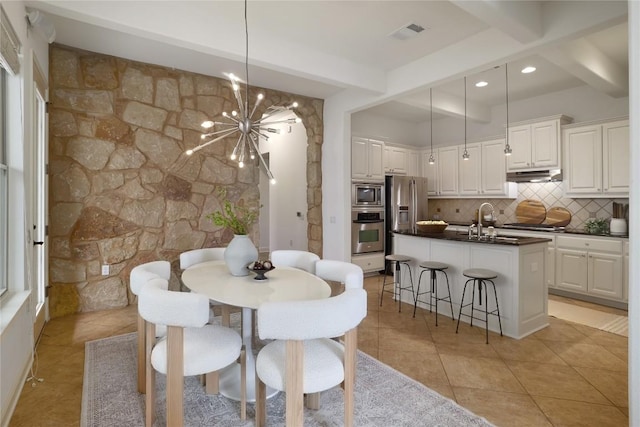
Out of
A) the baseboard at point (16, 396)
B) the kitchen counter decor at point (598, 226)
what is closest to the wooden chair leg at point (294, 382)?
the baseboard at point (16, 396)

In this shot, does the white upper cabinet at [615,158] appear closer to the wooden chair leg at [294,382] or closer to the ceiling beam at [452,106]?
the ceiling beam at [452,106]

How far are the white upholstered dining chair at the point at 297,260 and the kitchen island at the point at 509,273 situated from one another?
1729 millimetres

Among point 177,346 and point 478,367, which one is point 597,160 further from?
point 177,346

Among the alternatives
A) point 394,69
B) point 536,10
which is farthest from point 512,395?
point 394,69

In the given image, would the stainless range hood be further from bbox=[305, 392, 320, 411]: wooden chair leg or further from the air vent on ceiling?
bbox=[305, 392, 320, 411]: wooden chair leg

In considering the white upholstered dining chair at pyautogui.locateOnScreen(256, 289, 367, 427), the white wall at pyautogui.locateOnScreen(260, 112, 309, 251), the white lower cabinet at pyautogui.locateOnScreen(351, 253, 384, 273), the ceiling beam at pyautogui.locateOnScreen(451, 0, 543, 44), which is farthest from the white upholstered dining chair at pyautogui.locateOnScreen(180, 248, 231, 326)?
the ceiling beam at pyautogui.locateOnScreen(451, 0, 543, 44)

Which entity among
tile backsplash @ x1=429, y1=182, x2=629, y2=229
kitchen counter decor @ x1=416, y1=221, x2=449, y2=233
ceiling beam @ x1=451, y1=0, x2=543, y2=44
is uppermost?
ceiling beam @ x1=451, y1=0, x2=543, y2=44

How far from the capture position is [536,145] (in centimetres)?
511

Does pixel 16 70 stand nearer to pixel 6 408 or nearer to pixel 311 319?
pixel 6 408

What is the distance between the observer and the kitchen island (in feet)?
10.9

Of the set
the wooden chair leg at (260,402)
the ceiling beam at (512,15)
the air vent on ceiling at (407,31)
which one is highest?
the air vent on ceiling at (407,31)

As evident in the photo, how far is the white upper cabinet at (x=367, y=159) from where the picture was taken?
5.72 metres

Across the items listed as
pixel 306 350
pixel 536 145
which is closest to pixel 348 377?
pixel 306 350

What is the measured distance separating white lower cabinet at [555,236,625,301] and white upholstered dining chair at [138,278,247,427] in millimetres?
4533
